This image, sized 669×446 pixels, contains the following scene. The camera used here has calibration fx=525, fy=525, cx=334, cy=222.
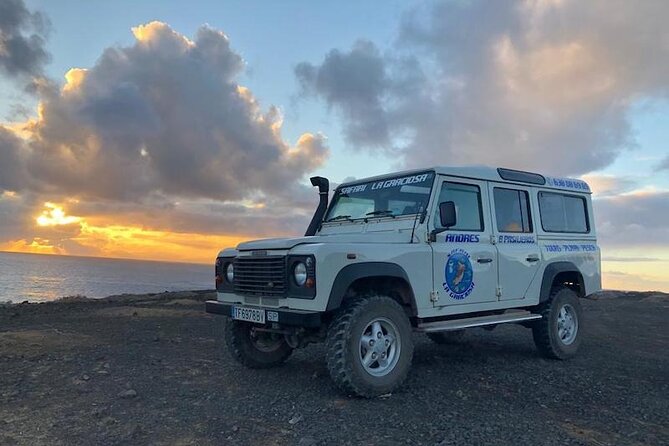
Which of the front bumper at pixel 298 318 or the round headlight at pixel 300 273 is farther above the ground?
the round headlight at pixel 300 273

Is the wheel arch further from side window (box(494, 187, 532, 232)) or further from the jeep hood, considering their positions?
the jeep hood

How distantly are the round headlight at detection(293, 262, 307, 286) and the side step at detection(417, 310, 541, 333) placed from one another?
149 centimetres

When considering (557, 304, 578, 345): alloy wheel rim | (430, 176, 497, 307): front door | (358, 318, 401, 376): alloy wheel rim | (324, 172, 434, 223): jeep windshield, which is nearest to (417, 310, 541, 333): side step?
(430, 176, 497, 307): front door

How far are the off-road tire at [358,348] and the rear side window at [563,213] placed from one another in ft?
11.5

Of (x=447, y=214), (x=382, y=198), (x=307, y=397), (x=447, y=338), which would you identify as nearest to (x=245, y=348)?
(x=307, y=397)

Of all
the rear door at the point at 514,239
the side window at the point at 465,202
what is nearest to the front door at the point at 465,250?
the side window at the point at 465,202

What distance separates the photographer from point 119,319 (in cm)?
1120

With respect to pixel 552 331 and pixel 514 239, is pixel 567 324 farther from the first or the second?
pixel 514 239

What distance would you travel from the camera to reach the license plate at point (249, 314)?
5.29 meters

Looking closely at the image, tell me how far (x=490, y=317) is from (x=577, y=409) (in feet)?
5.62

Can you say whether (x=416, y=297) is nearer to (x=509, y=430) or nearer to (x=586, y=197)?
(x=509, y=430)

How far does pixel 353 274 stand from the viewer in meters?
5.00

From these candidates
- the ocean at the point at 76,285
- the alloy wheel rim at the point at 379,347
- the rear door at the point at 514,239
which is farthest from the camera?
the ocean at the point at 76,285

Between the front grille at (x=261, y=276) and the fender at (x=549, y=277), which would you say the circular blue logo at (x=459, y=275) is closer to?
the fender at (x=549, y=277)
